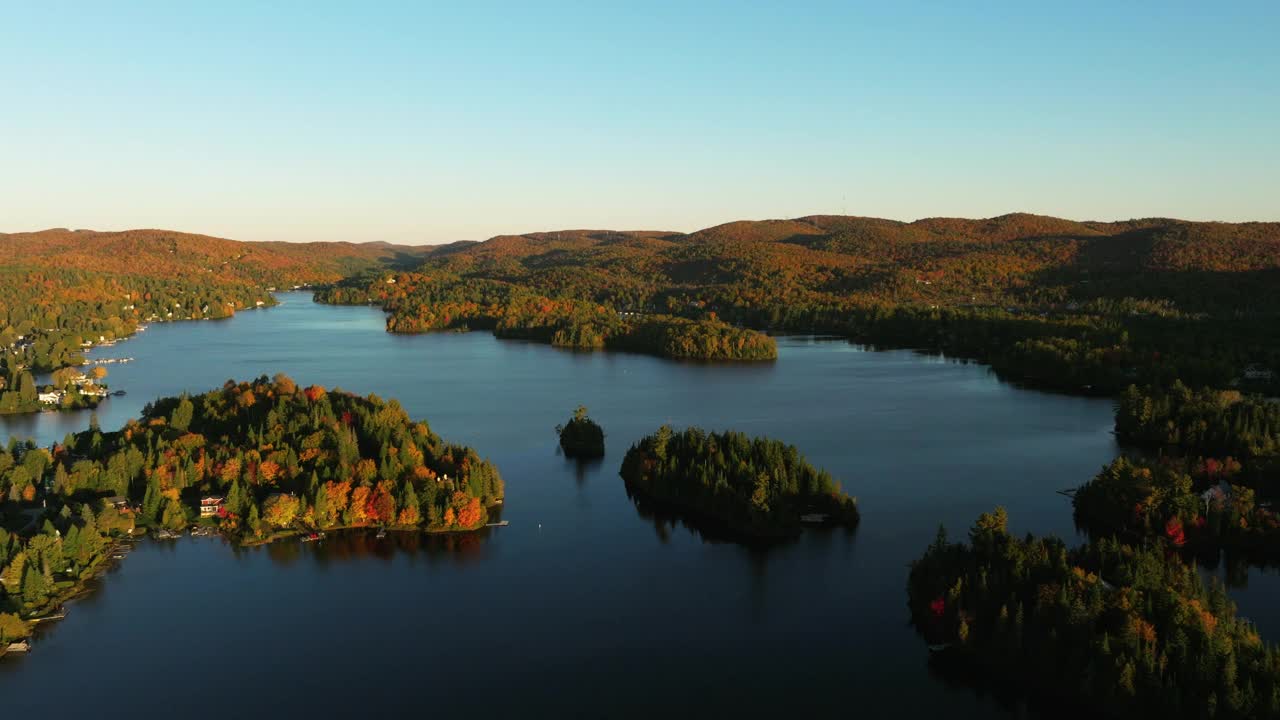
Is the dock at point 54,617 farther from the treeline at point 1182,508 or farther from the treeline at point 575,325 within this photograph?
the treeline at point 575,325

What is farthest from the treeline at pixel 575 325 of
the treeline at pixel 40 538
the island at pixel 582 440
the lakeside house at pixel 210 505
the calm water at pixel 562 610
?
the treeline at pixel 40 538

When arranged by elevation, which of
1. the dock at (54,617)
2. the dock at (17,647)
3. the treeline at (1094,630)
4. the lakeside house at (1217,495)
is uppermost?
the lakeside house at (1217,495)

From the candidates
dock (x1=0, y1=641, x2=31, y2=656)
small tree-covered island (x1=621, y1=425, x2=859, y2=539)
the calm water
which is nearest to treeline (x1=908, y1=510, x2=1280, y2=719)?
the calm water

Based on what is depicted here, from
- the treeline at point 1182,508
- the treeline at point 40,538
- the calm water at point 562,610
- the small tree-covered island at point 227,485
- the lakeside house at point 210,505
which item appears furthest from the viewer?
the lakeside house at point 210,505

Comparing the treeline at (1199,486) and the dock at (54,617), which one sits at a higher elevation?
the treeline at (1199,486)

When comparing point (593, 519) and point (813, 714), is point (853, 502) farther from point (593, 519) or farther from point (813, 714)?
A: point (813, 714)

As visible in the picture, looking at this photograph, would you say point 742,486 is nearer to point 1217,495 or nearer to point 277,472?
point 1217,495

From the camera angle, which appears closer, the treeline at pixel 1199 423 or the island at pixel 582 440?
the treeline at pixel 1199 423
